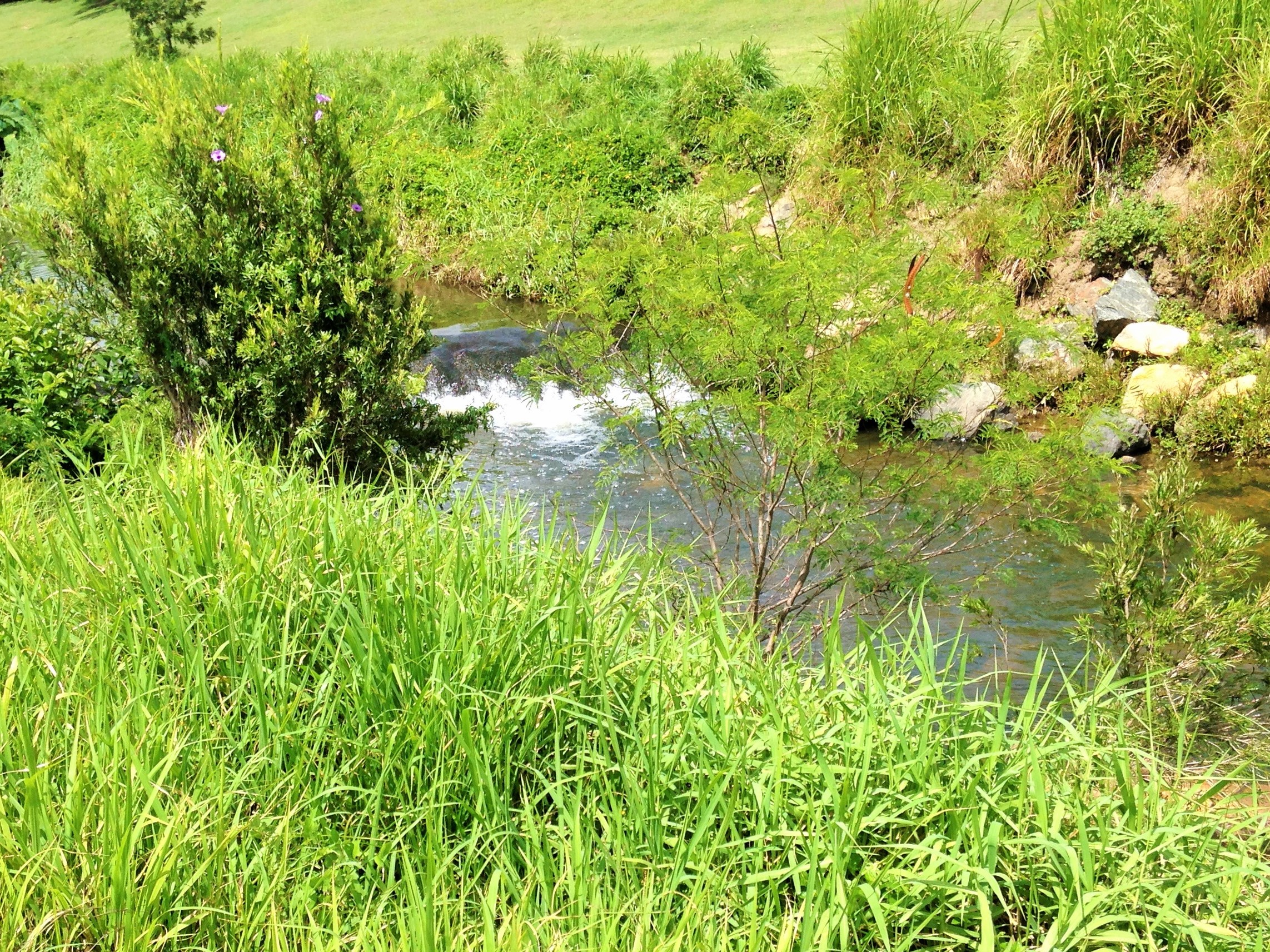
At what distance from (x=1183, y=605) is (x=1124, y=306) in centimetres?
583

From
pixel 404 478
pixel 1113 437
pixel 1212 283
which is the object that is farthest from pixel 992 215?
pixel 404 478

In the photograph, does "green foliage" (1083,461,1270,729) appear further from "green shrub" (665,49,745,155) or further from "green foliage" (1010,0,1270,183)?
"green shrub" (665,49,745,155)

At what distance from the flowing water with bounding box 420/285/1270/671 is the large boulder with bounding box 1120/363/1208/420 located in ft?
1.60

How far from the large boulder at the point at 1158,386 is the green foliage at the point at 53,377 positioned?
271 inches

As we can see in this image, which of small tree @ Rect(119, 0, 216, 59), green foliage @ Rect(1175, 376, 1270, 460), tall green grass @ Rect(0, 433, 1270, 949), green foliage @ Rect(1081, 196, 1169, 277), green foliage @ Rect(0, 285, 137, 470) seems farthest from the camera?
small tree @ Rect(119, 0, 216, 59)

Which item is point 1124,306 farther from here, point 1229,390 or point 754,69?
point 754,69

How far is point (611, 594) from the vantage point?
3.34 m

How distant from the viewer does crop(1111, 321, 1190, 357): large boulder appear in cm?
893

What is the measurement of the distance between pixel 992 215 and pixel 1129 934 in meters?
8.32

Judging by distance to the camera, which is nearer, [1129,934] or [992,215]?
[1129,934]

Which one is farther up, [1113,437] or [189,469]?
[189,469]

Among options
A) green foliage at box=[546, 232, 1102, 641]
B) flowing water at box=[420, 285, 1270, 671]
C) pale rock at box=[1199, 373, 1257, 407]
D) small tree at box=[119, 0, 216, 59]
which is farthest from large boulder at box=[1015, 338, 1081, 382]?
small tree at box=[119, 0, 216, 59]

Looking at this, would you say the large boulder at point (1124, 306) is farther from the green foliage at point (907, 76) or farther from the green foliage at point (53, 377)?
the green foliage at point (53, 377)

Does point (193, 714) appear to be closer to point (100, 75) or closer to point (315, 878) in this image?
point (315, 878)
